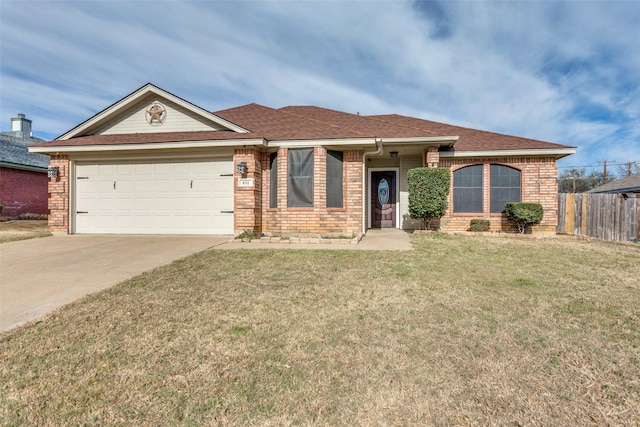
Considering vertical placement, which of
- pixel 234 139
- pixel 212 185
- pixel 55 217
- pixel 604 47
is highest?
pixel 604 47

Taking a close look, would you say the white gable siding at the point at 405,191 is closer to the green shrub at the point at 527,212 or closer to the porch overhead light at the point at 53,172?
the green shrub at the point at 527,212

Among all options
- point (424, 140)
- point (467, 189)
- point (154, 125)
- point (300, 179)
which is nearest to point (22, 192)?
point (154, 125)

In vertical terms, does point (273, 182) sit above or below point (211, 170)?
below

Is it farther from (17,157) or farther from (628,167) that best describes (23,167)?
(628,167)

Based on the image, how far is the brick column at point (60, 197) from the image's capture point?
9.12 m

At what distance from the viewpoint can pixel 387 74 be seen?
50.4ft

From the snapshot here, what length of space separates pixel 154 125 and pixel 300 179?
5.20 meters

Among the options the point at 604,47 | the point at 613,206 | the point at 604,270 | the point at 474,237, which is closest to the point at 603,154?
the point at 604,47

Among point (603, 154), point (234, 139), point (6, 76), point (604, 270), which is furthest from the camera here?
point (603, 154)

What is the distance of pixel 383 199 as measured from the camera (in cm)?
1176

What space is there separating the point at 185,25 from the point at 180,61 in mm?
3042

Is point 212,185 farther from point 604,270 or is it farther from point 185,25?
point 604,270

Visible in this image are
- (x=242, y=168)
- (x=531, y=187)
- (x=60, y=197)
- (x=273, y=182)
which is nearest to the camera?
(x=242, y=168)

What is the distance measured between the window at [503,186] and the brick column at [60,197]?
14.3 metres
